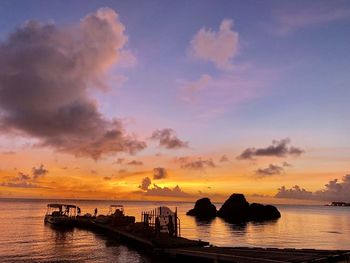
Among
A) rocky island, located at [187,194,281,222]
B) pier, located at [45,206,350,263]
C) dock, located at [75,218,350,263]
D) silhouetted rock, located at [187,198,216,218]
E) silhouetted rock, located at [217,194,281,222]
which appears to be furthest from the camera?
silhouetted rock, located at [187,198,216,218]

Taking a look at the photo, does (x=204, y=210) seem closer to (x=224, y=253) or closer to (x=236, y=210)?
(x=236, y=210)

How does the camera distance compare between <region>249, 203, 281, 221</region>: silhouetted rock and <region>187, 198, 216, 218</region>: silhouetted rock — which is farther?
<region>187, 198, 216, 218</region>: silhouetted rock

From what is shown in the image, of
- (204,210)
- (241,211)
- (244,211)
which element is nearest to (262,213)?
(244,211)

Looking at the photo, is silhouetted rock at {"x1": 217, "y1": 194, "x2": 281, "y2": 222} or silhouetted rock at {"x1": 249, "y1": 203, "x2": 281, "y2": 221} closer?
silhouetted rock at {"x1": 217, "y1": 194, "x2": 281, "y2": 222}

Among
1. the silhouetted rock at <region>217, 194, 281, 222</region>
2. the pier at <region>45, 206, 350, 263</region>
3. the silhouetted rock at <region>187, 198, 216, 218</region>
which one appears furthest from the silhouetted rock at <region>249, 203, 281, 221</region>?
the pier at <region>45, 206, 350, 263</region>

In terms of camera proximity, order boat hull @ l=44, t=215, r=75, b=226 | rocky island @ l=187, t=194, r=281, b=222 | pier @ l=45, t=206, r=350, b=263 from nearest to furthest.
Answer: pier @ l=45, t=206, r=350, b=263 → boat hull @ l=44, t=215, r=75, b=226 → rocky island @ l=187, t=194, r=281, b=222

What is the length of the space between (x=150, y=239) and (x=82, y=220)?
47983 millimetres

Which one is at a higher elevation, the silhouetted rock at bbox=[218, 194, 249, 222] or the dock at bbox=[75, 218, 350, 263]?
the silhouetted rock at bbox=[218, 194, 249, 222]

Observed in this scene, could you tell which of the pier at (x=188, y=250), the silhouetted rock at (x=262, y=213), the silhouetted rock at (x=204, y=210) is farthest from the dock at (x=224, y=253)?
the silhouetted rock at (x=204, y=210)

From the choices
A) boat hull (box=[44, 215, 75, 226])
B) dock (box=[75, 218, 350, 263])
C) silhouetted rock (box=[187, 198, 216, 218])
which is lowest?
dock (box=[75, 218, 350, 263])

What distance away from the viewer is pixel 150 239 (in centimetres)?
5334

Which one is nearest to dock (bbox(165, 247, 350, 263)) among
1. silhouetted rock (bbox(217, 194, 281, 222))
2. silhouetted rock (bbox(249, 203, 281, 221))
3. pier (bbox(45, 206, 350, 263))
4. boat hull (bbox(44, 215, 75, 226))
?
pier (bbox(45, 206, 350, 263))

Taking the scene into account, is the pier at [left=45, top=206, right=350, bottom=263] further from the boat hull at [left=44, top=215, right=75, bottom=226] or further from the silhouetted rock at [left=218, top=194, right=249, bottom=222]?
the silhouetted rock at [left=218, top=194, right=249, bottom=222]

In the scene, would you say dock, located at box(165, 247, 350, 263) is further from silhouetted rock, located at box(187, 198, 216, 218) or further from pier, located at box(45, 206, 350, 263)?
silhouetted rock, located at box(187, 198, 216, 218)
